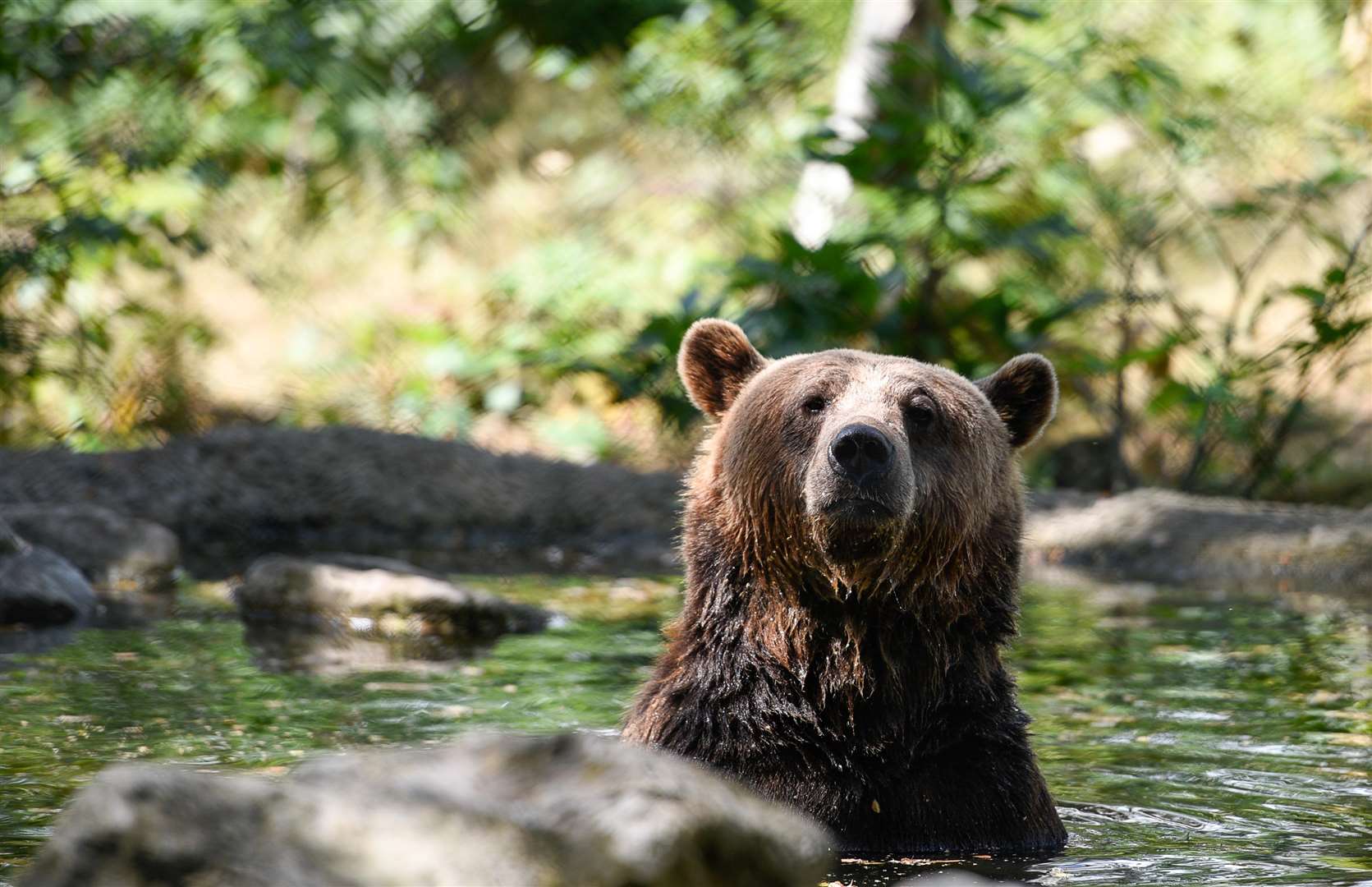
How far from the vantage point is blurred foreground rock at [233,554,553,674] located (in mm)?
6629

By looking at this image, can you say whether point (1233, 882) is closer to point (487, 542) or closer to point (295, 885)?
point (295, 885)

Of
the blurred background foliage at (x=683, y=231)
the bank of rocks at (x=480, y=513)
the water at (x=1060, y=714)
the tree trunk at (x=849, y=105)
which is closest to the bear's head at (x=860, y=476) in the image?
the water at (x=1060, y=714)

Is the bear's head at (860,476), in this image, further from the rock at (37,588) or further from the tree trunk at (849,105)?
the tree trunk at (849,105)

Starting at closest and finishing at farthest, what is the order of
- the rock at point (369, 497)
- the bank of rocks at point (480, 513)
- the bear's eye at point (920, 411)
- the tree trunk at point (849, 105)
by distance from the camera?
1. the bear's eye at point (920, 411)
2. the bank of rocks at point (480, 513)
3. the rock at point (369, 497)
4. the tree trunk at point (849, 105)

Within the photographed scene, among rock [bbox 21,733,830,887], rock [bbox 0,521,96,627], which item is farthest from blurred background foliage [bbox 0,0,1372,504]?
rock [bbox 21,733,830,887]

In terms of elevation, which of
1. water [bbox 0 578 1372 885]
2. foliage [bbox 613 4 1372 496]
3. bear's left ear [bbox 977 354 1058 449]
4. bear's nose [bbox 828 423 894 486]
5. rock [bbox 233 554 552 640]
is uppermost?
foliage [bbox 613 4 1372 496]

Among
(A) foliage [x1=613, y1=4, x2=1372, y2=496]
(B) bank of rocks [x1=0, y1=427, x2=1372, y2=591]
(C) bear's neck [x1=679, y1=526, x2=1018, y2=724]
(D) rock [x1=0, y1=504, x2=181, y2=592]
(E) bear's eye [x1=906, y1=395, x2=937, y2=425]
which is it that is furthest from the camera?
(A) foliage [x1=613, y1=4, x2=1372, y2=496]

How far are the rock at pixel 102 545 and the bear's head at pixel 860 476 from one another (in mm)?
4285

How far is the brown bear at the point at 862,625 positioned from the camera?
380 cm

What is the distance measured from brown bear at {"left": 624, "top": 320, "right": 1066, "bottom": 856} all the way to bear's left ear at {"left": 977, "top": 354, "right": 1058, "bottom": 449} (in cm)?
39

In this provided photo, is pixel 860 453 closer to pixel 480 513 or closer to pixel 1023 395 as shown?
pixel 1023 395

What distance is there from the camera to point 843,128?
37.5ft

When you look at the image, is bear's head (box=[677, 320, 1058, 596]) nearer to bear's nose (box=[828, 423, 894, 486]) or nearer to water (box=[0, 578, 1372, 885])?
bear's nose (box=[828, 423, 894, 486])

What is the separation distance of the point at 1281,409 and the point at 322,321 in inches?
277
